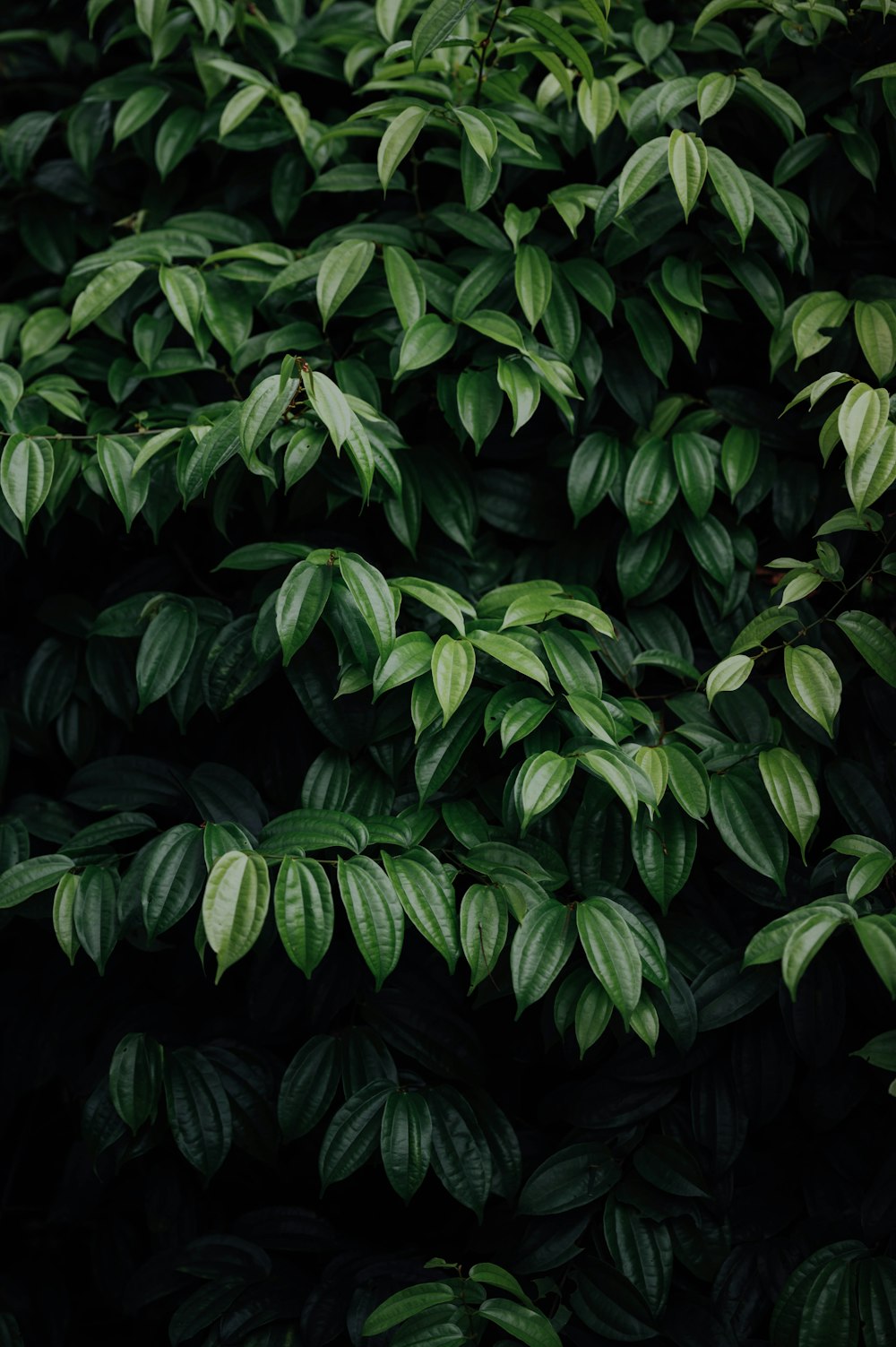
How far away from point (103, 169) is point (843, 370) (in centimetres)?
125

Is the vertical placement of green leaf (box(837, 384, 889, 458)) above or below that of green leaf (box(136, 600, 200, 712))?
above

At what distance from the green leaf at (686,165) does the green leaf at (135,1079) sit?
3.89 ft

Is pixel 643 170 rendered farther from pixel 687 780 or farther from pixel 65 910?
pixel 65 910

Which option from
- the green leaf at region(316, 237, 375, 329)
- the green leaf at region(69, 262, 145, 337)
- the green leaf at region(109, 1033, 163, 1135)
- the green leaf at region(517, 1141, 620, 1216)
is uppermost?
the green leaf at region(316, 237, 375, 329)

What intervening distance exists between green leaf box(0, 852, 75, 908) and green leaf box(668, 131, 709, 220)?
3.49 feet

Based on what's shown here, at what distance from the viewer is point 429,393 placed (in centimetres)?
157

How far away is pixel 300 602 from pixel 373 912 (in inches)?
13.8

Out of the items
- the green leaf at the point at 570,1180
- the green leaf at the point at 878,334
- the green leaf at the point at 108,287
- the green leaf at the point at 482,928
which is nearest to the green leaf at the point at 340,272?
the green leaf at the point at 108,287

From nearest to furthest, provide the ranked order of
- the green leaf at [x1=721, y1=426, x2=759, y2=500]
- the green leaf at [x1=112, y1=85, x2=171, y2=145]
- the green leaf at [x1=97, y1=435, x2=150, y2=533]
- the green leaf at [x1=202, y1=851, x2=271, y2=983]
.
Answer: the green leaf at [x1=202, y1=851, x2=271, y2=983]
the green leaf at [x1=97, y1=435, x2=150, y2=533]
the green leaf at [x1=721, y1=426, x2=759, y2=500]
the green leaf at [x1=112, y1=85, x2=171, y2=145]

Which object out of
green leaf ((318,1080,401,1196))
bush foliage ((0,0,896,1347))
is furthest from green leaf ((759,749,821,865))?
green leaf ((318,1080,401,1196))

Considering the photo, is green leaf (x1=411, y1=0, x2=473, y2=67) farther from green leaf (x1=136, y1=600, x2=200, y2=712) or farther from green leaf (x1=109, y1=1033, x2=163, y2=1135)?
green leaf (x1=109, y1=1033, x2=163, y2=1135)

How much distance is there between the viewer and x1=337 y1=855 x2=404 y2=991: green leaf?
44.9 inches

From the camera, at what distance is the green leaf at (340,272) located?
1414 millimetres

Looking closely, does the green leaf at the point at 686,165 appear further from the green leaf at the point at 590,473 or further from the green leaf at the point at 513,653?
the green leaf at the point at 513,653
